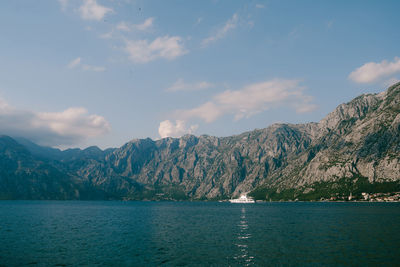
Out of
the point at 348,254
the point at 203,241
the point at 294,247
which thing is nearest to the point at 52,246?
the point at 203,241

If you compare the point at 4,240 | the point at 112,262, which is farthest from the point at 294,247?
the point at 4,240

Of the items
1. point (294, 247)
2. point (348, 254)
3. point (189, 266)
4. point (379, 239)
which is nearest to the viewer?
point (189, 266)

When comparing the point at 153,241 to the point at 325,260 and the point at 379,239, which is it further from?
the point at 379,239

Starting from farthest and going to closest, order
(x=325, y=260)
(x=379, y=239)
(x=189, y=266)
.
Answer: (x=379, y=239), (x=325, y=260), (x=189, y=266)

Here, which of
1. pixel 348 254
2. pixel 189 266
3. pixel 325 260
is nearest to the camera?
pixel 189 266

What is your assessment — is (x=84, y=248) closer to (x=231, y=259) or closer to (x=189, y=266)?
(x=189, y=266)

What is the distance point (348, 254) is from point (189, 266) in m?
32.6

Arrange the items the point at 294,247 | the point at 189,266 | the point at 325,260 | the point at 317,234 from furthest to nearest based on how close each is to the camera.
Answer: the point at 317,234
the point at 294,247
the point at 325,260
the point at 189,266

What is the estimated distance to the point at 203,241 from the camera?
3002 inches

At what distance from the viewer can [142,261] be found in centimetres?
5462

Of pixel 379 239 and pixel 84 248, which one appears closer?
pixel 84 248

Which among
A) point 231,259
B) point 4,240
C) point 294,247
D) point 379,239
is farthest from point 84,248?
point 379,239

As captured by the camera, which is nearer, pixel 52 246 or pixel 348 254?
pixel 348 254

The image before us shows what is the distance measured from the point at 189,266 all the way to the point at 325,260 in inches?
997
